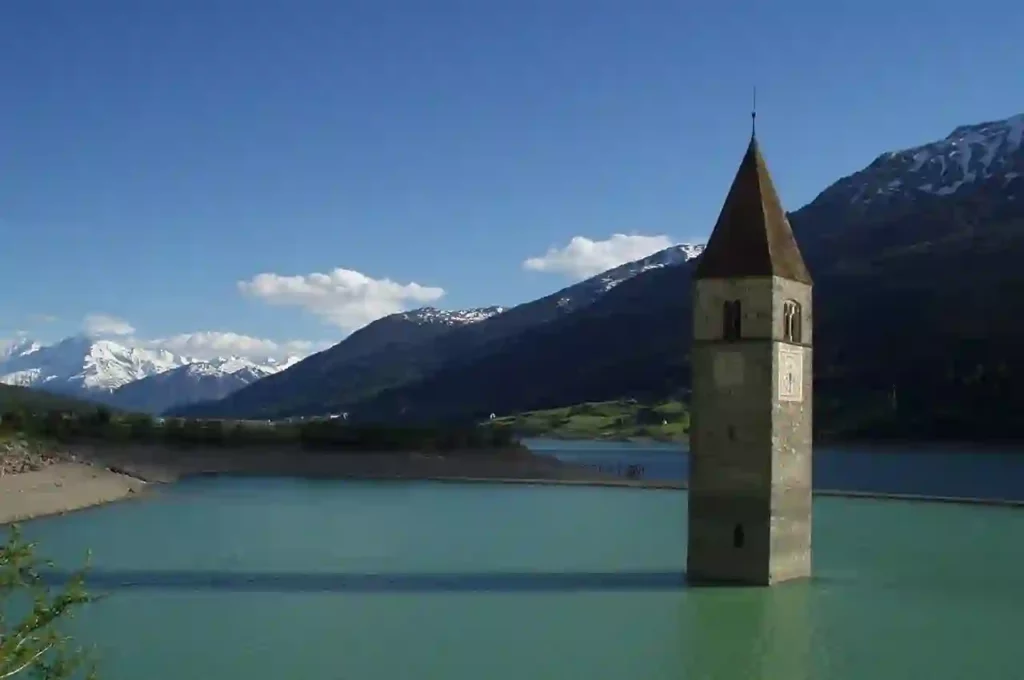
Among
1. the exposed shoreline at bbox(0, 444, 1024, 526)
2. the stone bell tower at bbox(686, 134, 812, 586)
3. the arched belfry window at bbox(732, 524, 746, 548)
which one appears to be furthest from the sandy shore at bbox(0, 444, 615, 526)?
the arched belfry window at bbox(732, 524, 746, 548)

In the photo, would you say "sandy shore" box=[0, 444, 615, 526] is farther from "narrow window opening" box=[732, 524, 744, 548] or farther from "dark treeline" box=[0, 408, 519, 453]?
"narrow window opening" box=[732, 524, 744, 548]

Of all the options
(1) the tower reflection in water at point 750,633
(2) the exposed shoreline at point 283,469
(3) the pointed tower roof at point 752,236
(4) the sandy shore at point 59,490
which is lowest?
(1) the tower reflection in water at point 750,633

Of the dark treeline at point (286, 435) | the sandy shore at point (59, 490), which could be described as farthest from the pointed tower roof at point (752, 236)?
the dark treeline at point (286, 435)

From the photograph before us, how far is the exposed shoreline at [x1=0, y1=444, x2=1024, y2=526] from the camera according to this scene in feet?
246

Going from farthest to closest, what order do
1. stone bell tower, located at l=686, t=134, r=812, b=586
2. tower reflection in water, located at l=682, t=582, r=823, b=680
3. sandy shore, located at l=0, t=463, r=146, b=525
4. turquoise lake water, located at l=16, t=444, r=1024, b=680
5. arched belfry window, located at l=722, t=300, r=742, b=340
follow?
sandy shore, located at l=0, t=463, r=146, b=525
arched belfry window, located at l=722, t=300, r=742, b=340
stone bell tower, located at l=686, t=134, r=812, b=586
turquoise lake water, located at l=16, t=444, r=1024, b=680
tower reflection in water, located at l=682, t=582, r=823, b=680

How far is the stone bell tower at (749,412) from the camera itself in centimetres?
3388

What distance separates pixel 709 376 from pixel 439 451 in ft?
246

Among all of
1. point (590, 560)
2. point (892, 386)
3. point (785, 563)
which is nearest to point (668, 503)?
point (590, 560)

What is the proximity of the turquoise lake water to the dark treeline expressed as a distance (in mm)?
50328

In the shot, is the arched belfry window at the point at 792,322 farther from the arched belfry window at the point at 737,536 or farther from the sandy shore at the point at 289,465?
the sandy shore at the point at 289,465

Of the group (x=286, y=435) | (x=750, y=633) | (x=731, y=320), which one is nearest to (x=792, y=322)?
(x=731, y=320)

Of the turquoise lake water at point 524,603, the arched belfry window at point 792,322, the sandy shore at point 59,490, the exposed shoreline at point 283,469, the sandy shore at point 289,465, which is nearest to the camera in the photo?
the turquoise lake water at point 524,603

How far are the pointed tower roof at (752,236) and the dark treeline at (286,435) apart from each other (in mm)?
72220

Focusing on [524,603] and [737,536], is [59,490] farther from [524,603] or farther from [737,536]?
[737,536]
